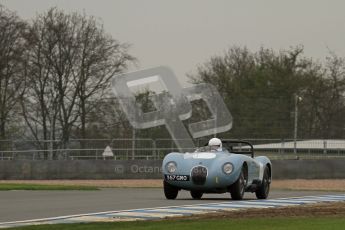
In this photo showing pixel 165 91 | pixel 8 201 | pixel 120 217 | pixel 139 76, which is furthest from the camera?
pixel 139 76

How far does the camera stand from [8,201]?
18656mm

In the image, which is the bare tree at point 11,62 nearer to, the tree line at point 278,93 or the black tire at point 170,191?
the tree line at point 278,93

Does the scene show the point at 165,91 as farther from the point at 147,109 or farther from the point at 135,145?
the point at 135,145

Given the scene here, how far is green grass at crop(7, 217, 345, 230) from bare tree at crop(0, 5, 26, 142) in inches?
1513

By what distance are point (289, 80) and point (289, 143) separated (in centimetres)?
1778

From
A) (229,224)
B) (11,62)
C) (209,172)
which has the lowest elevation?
(229,224)

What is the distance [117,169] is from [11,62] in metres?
14.8

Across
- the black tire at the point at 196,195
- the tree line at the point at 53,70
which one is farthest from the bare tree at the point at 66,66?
the black tire at the point at 196,195

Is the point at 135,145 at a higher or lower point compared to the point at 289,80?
lower

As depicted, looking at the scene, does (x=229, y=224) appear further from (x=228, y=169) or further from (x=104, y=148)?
(x=104, y=148)

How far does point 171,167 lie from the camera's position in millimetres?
19375

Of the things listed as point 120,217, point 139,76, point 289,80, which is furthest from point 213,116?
point 120,217

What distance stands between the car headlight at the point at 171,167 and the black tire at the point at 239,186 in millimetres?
1353

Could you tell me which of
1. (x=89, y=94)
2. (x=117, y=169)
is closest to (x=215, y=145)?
(x=117, y=169)
